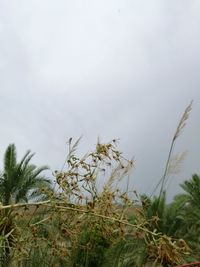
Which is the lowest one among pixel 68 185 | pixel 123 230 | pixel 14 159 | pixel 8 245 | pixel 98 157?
pixel 8 245

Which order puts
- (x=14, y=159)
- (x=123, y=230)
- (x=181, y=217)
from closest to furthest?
1. (x=123, y=230)
2. (x=14, y=159)
3. (x=181, y=217)

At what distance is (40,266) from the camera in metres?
2.38

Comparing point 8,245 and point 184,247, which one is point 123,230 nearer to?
point 184,247

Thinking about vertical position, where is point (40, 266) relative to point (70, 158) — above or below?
below

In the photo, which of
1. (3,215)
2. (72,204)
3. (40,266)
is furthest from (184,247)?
(40,266)

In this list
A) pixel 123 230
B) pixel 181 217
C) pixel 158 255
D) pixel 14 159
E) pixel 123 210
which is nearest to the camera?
pixel 158 255

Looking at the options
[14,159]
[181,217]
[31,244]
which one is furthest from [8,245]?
[181,217]

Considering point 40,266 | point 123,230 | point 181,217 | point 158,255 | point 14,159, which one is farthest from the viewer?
point 181,217

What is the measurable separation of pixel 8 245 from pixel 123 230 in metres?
0.42

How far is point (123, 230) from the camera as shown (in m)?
1.71

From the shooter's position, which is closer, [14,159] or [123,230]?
[123,230]

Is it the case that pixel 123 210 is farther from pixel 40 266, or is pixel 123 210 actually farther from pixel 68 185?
pixel 40 266

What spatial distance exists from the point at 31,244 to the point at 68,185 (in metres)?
0.27

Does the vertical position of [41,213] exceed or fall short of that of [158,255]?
it exceeds it
